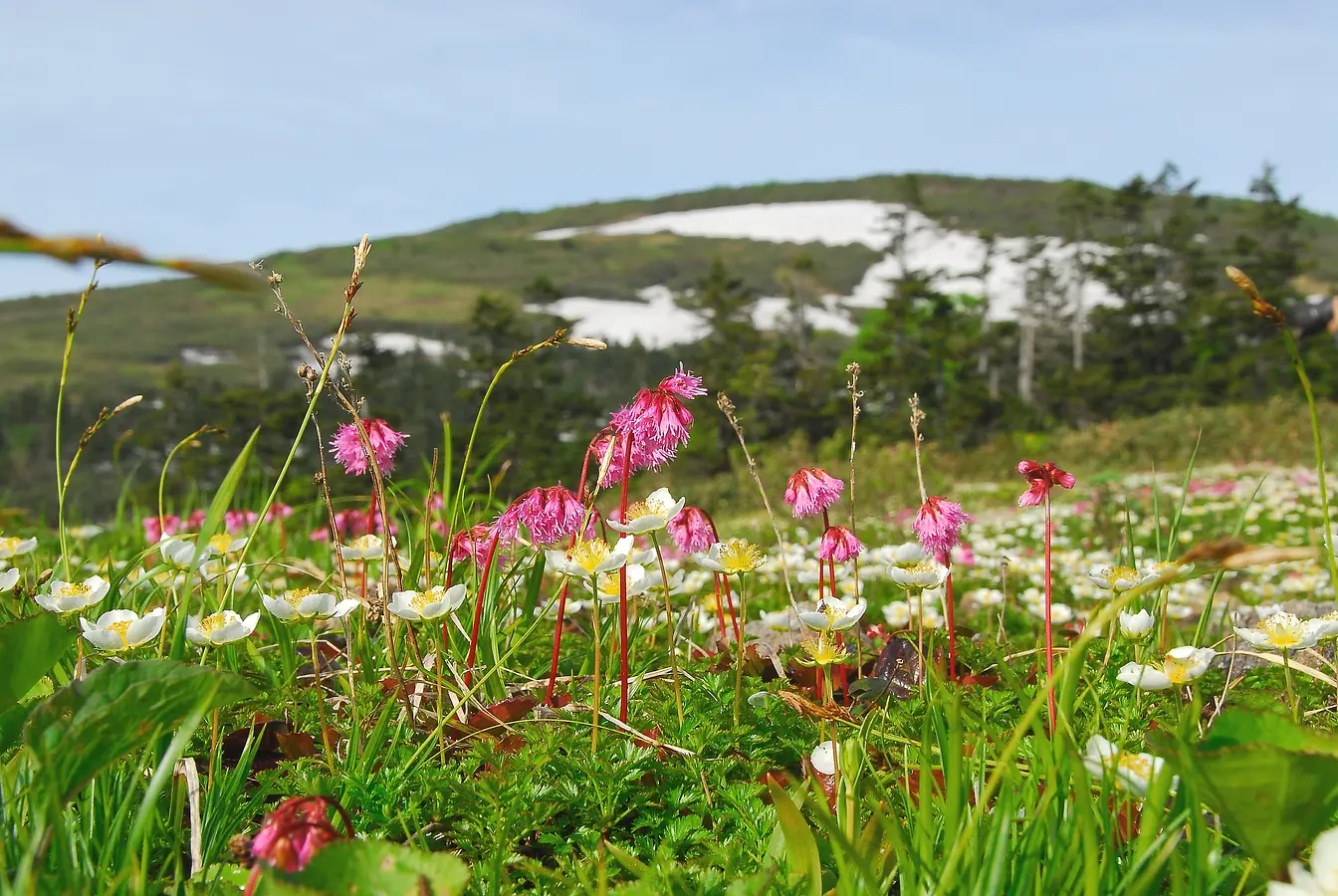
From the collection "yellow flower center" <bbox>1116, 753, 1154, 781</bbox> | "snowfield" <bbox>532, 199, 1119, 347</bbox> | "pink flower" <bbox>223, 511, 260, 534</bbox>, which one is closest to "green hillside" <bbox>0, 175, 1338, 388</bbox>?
"snowfield" <bbox>532, 199, 1119, 347</bbox>

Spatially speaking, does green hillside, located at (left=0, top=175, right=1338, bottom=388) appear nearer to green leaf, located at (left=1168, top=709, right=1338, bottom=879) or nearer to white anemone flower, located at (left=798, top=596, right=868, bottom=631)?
white anemone flower, located at (left=798, top=596, right=868, bottom=631)

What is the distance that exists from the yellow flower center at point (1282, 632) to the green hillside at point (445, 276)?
5143 cm

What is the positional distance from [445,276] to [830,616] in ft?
247

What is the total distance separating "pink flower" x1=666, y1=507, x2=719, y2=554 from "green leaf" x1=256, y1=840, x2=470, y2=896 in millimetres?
1111

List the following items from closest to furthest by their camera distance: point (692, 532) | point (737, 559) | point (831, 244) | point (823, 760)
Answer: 1. point (823, 760)
2. point (737, 559)
3. point (692, 532)
4. point (831, 244)

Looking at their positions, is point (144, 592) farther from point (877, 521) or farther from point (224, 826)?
point (877, 521)

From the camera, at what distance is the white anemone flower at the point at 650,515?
5.57 ft

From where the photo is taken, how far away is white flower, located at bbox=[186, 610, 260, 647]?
1622 mm

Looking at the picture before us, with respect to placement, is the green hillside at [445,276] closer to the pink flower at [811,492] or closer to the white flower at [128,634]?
the pink flower at [811,492]

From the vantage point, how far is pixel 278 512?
388 centimetres

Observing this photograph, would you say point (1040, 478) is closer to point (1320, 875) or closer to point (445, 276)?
point (1320, 875)

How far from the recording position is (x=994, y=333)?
35.2 meters

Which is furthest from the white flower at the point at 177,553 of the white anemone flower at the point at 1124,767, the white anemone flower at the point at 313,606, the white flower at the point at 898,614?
the white flower at the point at 898,614

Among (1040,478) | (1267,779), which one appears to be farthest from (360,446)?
(1267,779)
